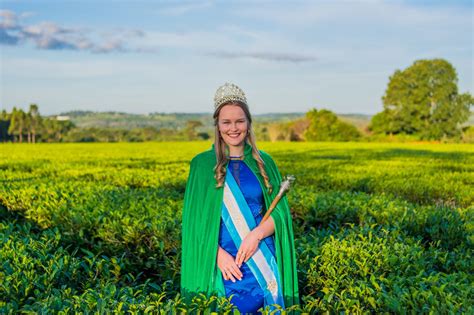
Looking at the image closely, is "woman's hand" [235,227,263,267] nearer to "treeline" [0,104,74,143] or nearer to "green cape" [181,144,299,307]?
"green cape" [181,144,299,307]

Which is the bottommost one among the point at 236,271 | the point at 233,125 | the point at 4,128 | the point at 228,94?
the point at 236,271

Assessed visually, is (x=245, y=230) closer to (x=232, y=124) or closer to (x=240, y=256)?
(x=240, y=256)

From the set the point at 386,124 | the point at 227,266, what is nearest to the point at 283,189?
the point at 227,266

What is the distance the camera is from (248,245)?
9.84ft

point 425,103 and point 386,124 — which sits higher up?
point 425,103

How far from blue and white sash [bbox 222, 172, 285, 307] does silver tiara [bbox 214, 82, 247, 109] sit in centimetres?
51

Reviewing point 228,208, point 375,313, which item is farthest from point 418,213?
point 228,208

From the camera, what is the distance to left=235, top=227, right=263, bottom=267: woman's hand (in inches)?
118

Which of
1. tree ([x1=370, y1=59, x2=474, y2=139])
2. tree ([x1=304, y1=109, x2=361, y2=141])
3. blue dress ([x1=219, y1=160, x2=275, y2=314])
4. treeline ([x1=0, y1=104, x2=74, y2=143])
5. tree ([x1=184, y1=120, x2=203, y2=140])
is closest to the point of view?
blue dress ([x1=219, y1=160, x2=275, y2=314])

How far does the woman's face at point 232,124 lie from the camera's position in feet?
10.1

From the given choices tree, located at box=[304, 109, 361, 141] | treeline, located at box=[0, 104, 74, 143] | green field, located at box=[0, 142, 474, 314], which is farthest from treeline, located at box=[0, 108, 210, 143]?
Result: green field, located at box=[0, 142, 474, 314]

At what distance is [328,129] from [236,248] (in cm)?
6942

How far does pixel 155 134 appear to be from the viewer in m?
76.3

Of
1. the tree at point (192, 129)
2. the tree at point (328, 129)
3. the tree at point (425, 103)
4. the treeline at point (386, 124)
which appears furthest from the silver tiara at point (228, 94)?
the tree at point (192, 129)
